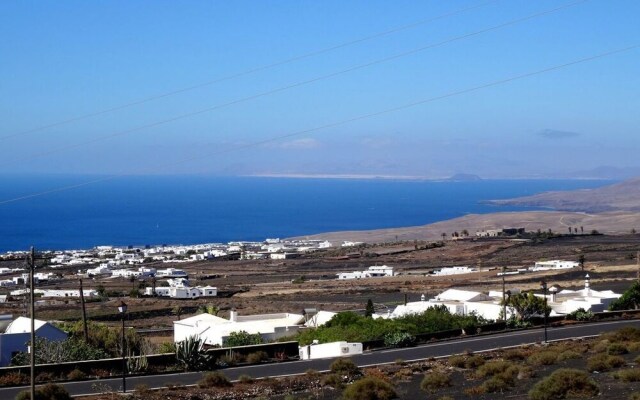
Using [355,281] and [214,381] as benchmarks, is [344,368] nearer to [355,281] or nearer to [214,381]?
[214,381]

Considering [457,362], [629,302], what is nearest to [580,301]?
[629,302]

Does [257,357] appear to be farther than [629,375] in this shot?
Yes

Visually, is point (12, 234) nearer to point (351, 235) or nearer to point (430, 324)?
point (351, 235)

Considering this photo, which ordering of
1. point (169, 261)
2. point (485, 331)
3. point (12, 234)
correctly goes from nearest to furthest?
point (485, 331)
point (169, 261)
point (12, 234)

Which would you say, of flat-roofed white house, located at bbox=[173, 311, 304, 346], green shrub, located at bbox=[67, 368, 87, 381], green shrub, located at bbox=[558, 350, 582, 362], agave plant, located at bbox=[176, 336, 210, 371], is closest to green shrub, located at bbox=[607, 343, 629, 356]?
green shrub, located at bbox=[558, 350, 582, 362]

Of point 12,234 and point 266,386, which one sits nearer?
point 266,386

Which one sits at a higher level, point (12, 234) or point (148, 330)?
point (12, 234)

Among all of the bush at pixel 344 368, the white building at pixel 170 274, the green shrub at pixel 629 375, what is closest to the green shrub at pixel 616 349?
the green shrub at pixel 629 375

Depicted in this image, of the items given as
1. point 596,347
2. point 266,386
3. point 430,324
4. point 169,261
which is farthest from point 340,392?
point 169,261
